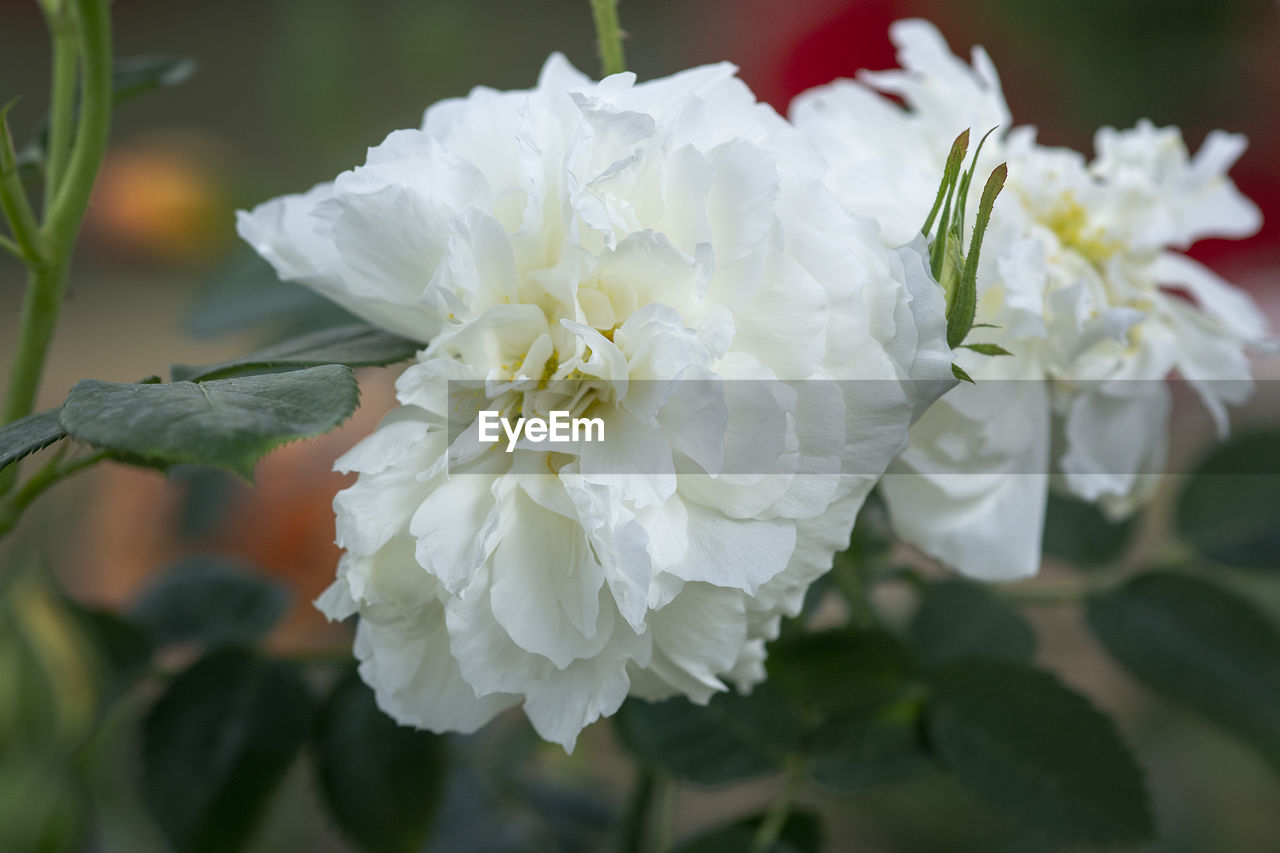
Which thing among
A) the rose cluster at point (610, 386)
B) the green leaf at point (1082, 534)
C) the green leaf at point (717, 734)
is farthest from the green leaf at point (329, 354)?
the green leaf at point (1082, 534)

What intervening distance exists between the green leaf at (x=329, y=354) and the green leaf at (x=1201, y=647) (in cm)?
21

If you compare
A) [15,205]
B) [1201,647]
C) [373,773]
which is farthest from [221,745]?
[1201,647]

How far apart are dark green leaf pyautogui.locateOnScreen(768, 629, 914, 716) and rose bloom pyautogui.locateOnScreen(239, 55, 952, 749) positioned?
3.2 inches

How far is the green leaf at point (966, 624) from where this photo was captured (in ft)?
0.98

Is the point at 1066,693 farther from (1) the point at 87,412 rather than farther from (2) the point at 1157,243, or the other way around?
(1) the point at 87,412

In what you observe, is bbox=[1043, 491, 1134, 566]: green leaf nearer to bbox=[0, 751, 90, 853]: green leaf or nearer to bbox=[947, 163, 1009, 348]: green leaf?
bbox=[947, 163, 1009, 348]: green leaf

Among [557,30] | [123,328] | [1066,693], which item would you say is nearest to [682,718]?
[1066,693]

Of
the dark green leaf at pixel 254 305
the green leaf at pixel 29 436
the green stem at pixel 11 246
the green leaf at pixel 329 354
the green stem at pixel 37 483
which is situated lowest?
the dark green leaf at pixel 254 305

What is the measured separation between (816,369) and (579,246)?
0.04 meters

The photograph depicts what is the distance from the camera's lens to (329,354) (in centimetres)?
18

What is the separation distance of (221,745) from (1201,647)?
25 cm

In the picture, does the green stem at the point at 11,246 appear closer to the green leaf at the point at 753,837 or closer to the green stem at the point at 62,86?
the green stem at the point at 62,86

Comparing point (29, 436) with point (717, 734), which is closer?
point (29, 436)

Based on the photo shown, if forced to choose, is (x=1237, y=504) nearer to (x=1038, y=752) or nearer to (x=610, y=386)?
(x=1038, y=752)
